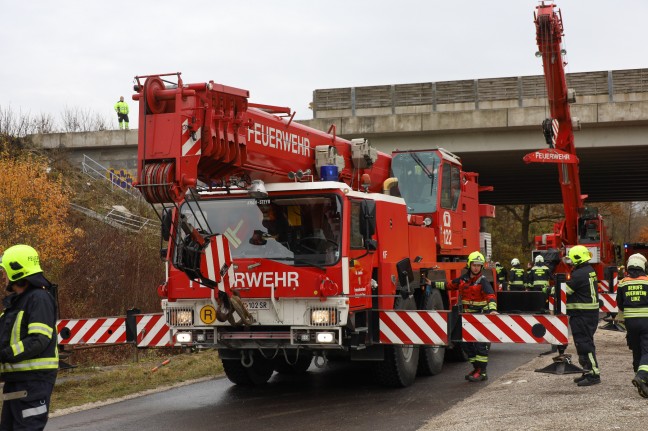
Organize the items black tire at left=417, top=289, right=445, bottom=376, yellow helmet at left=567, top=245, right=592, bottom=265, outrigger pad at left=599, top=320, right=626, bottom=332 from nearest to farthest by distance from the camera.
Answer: yellow helmet at left=567, top=245, right=592, bottom=265 < black tire at left=417, top=289, right=445, bottom=376 < outrigger pad at left=599, top=320, right=626, bottom=332

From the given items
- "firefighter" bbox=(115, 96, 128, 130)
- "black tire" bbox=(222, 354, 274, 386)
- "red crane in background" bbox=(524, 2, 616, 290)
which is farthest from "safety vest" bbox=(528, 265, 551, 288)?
"firefighter" bbox=(115, 96, 128, 130)

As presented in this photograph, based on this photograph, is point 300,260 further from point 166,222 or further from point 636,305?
point 636,305

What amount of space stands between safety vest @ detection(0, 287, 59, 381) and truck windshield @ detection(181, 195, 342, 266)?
3.80m

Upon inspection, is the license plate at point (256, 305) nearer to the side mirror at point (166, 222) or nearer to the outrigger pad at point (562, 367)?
the side mirror at point (166, 222)

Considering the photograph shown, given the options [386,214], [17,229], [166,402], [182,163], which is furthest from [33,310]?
[17,229]

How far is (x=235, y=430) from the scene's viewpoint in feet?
26.9

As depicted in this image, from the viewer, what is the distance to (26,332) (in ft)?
18.4

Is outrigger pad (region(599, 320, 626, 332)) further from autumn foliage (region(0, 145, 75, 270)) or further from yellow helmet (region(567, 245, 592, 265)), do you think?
autumn foliage (region(0, 145, 75, 270))

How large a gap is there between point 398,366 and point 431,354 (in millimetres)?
1443

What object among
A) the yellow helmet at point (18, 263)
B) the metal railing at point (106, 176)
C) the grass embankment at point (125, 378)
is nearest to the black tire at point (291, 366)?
the grass embankment at point (125, 378)

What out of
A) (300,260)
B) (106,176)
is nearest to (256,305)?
(300,260)

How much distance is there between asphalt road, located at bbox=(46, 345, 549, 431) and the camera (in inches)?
334

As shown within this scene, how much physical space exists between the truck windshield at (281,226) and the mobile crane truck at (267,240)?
0.04 ft

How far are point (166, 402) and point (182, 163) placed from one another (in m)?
3.41
